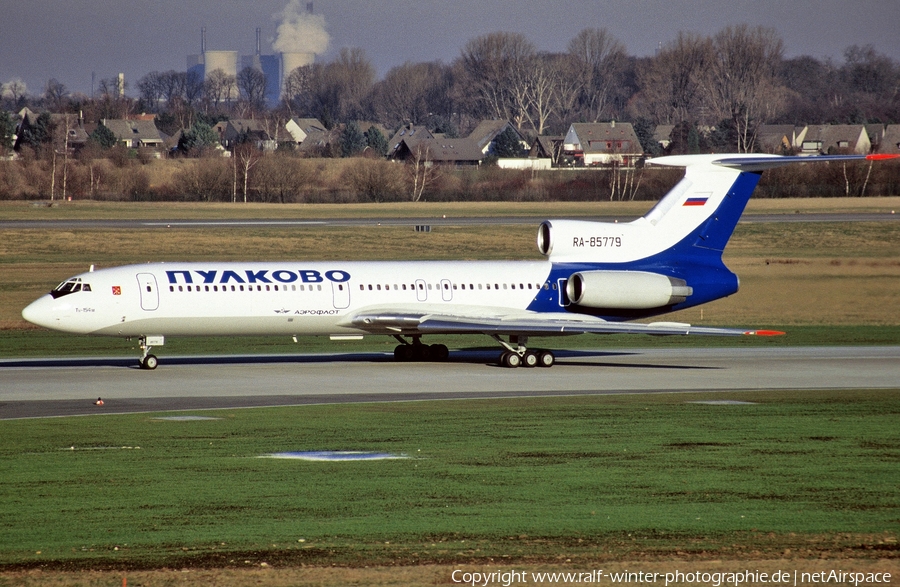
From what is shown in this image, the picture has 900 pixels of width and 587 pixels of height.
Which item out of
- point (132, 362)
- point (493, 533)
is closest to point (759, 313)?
point (132, 362)

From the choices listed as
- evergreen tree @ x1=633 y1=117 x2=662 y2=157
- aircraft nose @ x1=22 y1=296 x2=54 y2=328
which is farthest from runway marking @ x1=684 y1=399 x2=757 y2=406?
evergreen tree @ x1=633 y1=117 x2=662 y2=157

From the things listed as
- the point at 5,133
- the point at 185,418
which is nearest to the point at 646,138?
the point at 5,133

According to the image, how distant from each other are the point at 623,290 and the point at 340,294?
369 inches

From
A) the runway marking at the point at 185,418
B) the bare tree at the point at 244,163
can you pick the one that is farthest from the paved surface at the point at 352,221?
the runway marking at the point at 185,418

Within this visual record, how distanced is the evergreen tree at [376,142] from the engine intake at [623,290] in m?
133

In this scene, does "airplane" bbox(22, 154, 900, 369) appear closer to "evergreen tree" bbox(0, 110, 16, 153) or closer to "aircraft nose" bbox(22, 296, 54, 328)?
"aircraft nose" bbox(22, 296, 54, 328)

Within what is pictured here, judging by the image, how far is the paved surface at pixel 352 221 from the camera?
8576cm

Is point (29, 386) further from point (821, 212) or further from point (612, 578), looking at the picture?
point (821, 212)

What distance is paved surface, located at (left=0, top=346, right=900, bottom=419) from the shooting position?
30.7 m

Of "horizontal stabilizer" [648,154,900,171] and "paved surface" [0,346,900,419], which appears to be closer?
"paved surface" [0,346,900,419]

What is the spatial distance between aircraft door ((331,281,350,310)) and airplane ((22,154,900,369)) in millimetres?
33

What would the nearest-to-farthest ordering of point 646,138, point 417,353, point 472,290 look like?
point 472,290, point 417,353, point 646,138

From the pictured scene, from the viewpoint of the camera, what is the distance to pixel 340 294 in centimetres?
3794

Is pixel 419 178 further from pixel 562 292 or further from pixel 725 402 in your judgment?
pixel 725 402
